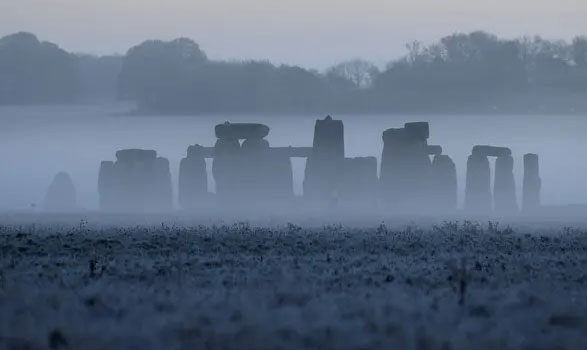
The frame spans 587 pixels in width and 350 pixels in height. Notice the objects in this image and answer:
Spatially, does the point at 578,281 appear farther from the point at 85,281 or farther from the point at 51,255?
the point at 51,255

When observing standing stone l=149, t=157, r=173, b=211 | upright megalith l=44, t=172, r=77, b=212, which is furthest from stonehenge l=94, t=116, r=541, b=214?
upright megalith l=44, t=172, r=77, b=212

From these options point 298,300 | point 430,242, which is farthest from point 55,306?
point 430,242

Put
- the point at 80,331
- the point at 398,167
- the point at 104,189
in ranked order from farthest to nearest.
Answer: the point at 104,189 → the point at 398,167 → the point at 80,331

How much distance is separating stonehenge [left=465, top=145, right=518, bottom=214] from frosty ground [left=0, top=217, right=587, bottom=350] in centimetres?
3564

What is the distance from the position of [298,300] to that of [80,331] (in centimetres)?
306

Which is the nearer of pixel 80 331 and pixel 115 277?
pixel 80 331

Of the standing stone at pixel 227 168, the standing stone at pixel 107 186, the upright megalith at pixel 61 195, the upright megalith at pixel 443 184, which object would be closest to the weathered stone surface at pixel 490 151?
the upright megalith at pixel 443 184

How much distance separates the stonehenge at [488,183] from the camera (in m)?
57.7

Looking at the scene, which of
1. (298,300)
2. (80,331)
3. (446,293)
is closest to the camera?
(80,331)

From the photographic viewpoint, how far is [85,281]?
14938 mm

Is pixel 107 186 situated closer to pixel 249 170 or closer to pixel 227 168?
pixel 227 168

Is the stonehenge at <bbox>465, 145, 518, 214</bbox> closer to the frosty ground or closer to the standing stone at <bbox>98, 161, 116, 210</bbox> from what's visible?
the standing stone at <bbox>98, 161, 116, 210</bbox>

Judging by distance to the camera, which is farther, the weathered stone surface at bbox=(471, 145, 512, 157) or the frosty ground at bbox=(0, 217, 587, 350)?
the weathered stone surface at bbox=(471, 145, 512, 157)

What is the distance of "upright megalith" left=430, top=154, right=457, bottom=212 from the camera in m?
56.2
